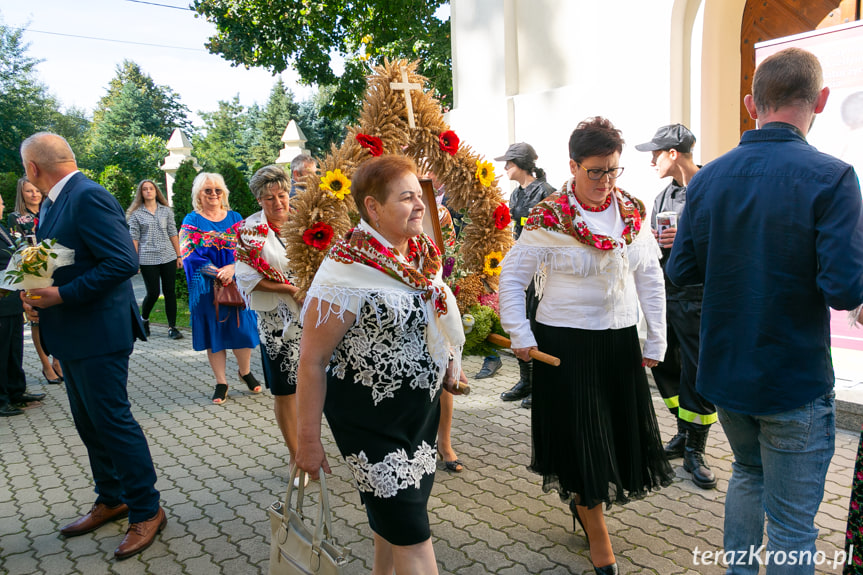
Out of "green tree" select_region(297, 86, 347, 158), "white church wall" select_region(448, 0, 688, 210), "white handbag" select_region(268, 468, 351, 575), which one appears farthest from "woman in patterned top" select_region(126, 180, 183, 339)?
"green tree" select_region(297, 86, 347, 158)

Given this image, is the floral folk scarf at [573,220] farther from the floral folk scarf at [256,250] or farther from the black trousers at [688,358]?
the floral folk scarf at [256,250]

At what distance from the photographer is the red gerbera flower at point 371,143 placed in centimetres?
358

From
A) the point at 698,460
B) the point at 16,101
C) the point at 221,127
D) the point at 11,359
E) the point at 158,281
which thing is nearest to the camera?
the point at 698,460

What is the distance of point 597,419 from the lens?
10.0ft

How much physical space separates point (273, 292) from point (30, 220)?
5107 millimetres

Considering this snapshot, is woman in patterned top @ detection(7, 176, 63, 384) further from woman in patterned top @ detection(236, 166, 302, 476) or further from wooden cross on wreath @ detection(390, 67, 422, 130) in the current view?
wooden cross on wreath @ detection(390, 67, 422, 130)

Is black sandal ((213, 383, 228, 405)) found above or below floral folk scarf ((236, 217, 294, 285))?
below

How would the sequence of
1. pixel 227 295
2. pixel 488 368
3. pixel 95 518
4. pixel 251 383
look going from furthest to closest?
pixel 488 368
pixel 251 383
pixel 227 295
pixel 95 518

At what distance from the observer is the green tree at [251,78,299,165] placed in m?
34.8

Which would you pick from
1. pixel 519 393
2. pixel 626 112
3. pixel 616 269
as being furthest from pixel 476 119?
pixel 616 269

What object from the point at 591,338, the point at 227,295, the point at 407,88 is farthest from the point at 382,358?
the point at 227,295

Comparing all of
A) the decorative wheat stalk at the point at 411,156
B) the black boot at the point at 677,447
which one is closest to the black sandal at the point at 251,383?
the decorative wheat stalk at the point at 411,156

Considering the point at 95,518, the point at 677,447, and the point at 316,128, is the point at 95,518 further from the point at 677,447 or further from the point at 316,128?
the point at 316,128

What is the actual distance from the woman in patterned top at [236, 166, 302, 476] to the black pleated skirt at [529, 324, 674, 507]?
178cm
